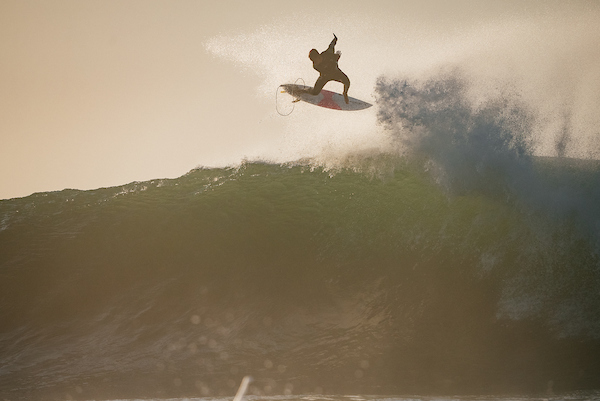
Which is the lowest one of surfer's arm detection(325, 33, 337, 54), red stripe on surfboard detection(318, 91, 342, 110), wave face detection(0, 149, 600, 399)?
wave face detection(0, 149, 600, 399)

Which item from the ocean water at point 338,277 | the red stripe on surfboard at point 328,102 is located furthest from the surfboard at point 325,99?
the ocean water at point 338,277

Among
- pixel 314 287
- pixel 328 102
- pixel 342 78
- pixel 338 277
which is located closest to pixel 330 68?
pixel 342 78

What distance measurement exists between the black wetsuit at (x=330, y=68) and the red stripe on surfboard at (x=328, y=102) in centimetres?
116

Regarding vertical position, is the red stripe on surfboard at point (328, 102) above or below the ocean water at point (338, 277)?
above

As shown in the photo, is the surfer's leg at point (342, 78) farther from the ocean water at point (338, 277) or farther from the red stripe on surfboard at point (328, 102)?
the ocean water at point (338, 277)

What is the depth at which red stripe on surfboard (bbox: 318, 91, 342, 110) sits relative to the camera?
426 inches

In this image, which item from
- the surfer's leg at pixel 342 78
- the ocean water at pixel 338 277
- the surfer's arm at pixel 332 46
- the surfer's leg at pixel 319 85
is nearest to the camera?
the ocean water at pixel 338 277

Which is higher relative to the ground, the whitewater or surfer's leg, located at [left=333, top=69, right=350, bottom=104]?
surfer's leg, located at [left=333, top=69, right=350, bottom=104]

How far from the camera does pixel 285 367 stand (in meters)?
6.66

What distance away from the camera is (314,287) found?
28.4ft

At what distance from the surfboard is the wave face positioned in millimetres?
1568

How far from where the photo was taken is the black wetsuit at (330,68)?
871cm

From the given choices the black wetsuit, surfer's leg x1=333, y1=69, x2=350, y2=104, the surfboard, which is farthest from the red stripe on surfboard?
surfer's leg x1=333, y1=69, x2=350, y2=104

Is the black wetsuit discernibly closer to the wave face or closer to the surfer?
the surfer
